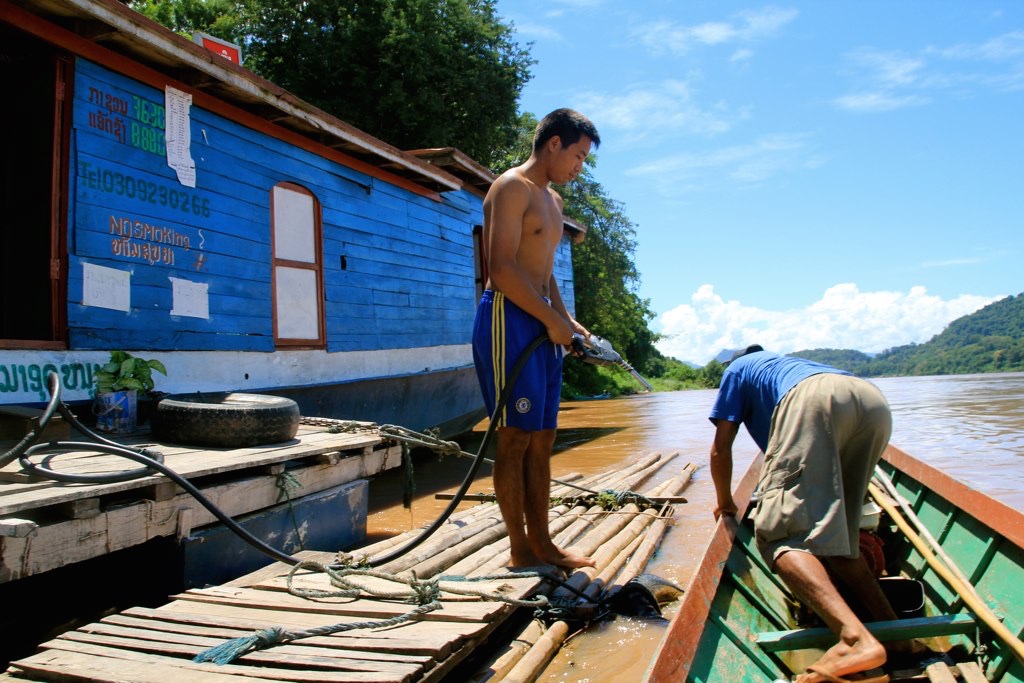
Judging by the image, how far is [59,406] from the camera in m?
3.69

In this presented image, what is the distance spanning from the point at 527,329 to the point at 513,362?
177 mm

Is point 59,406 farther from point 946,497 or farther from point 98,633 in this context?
point 946,497

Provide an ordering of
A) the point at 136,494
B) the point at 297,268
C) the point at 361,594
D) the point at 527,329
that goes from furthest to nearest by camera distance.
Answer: the point at 297,268
the point at 527,329
the point at 136,494
the point at 361,594

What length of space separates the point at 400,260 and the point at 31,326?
14.3 ft

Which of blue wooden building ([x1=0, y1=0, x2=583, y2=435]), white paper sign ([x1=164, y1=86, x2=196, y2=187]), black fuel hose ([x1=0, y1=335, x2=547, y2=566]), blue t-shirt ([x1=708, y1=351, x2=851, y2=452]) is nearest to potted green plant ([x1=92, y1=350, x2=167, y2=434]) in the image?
blue wooden building ([x1=0, y1=0, x2=583, y2=435])

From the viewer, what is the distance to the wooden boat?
2.38 meters

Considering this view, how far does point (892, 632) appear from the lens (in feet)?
A: 8.09

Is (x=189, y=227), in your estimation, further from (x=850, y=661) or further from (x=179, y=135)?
(x=850, y=661)

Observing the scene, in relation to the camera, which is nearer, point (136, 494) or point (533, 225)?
point (136, 494)

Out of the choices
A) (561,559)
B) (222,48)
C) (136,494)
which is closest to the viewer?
(136,494)

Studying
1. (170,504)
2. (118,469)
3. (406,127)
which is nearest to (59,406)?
(118,469)

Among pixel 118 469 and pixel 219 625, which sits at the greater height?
pixel 118 469

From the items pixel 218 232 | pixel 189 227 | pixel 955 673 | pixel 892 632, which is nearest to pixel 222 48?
pixel 218 232

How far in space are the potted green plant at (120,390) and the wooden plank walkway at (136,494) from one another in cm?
15
